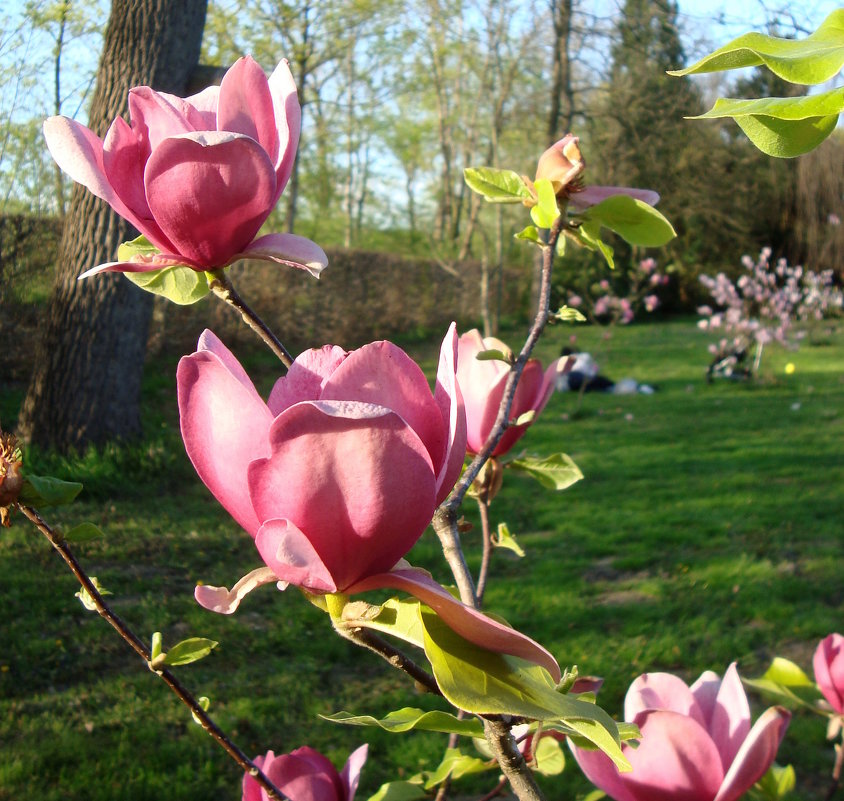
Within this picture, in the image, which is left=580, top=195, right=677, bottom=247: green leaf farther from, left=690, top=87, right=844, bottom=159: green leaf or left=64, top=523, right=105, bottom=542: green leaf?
left=64, top=523, right=105, bottom=542: green leaf

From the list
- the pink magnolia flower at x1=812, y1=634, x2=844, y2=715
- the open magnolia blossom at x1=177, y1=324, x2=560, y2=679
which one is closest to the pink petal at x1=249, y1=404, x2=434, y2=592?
the open magnolia blossom at x1=177, y1=324, x2=560, y2=679

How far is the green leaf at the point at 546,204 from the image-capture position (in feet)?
2.49

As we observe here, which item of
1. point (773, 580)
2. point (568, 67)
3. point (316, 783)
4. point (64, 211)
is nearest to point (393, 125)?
point (568, 67)

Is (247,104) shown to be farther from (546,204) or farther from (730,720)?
(730,720)

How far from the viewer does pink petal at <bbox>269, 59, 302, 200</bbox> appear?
0.58 m

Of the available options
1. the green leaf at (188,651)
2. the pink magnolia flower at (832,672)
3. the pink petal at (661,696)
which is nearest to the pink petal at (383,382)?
the green leaf at (188,651)

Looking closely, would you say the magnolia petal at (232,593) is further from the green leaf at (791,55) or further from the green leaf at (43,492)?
the green leaf at (791,55)

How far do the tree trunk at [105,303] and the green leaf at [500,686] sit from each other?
445 centimetres

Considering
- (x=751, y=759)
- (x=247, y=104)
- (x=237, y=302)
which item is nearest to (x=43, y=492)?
(x=237, y=302)

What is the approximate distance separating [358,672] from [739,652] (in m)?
1.44

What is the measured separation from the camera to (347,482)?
38cm

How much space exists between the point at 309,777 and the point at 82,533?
1.01ft

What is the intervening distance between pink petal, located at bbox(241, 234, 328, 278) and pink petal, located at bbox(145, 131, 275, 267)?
1.1 inches

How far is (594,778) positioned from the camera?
2.40 feet
